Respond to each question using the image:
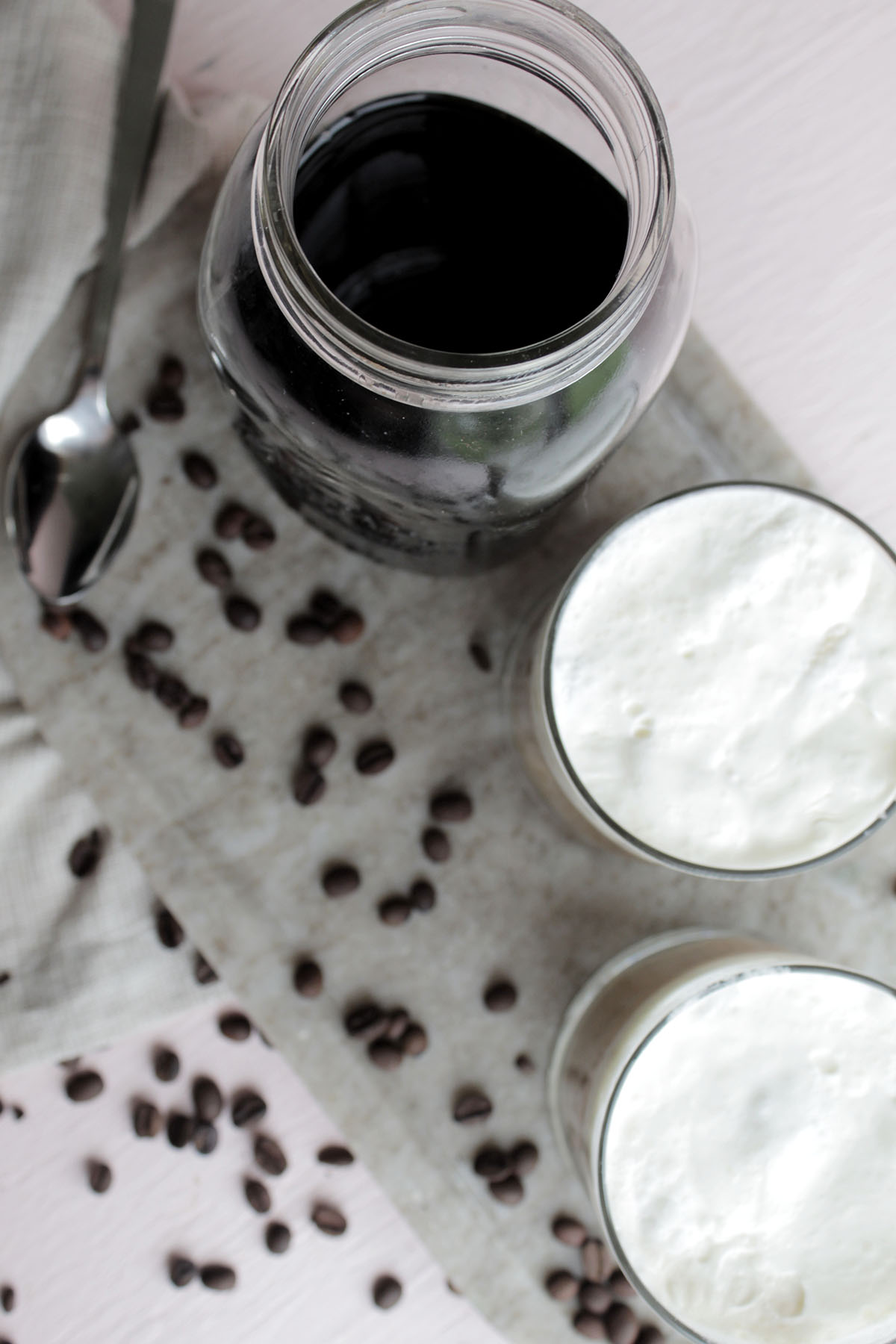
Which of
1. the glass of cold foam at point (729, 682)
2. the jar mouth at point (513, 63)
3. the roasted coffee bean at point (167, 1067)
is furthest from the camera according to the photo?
the roasted coffee bean at point (167, 1067)

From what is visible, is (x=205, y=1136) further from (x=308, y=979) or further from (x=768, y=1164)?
(x=768, y=1164)

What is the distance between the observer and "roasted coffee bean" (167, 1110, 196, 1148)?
3.46ft

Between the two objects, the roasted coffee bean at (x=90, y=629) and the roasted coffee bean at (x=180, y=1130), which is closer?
the roasted coffee bean at (x=90, y=629)

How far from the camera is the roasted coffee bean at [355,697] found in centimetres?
87

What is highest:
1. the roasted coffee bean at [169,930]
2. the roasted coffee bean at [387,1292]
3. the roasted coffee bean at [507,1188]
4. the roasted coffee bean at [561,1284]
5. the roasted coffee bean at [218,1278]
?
the roasted coffee bean at [169,930]

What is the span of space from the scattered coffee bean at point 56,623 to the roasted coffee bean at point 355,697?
0.73ft

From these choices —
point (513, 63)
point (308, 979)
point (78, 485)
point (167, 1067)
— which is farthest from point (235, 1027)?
point (513, 63)

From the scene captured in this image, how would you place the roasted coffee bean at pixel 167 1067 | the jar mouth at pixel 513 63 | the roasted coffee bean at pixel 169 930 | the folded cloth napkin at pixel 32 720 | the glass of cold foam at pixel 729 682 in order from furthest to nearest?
the roasted coffee bean at pixel 167 1067
the roasted coffee bean at pixel 169 930
the folded cloth napkin at pixel 32 720
the glass of cold foam at pixel 729 682
the jar mouth at pixel 513 63

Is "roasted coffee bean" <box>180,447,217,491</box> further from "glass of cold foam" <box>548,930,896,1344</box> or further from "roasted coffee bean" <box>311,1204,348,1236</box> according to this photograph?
"roasted coffee bean" <box>311,1204,348,1236</box>

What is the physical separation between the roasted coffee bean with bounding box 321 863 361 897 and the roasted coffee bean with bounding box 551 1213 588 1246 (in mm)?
325

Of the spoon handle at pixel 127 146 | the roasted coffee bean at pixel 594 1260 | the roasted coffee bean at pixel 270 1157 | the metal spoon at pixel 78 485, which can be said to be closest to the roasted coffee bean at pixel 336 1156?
the roasted coffee bean at pixel 270 1157

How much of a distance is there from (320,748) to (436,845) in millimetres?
119

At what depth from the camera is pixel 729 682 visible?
75 cm

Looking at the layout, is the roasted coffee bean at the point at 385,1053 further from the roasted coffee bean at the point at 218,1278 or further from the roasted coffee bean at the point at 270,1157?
the roasted coffee bean at the point at 218,1278
